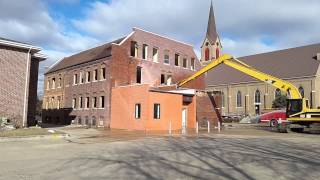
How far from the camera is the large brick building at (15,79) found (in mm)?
27578

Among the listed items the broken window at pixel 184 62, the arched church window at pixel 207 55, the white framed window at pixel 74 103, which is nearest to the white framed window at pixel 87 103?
the white framed window at pixel 74 103

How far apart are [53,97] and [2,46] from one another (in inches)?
1008

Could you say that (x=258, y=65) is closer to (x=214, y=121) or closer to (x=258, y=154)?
(x=214, y=121)

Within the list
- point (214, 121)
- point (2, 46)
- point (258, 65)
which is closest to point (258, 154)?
point (2, 46)

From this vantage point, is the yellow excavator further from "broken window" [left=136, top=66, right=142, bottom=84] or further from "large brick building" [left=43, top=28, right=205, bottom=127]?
"broken window" [left=136, top=66, right=142, bottom=84]

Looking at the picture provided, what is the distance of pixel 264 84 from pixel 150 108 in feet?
168

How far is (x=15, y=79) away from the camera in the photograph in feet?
92.4

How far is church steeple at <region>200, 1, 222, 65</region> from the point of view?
9925cm

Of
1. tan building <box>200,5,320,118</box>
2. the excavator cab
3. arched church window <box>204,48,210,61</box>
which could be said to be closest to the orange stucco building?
the excavator cab

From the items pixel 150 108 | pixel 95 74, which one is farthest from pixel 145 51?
pixel 150 108

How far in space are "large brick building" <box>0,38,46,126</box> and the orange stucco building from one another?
10207mm

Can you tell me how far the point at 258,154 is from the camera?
15.4 meters

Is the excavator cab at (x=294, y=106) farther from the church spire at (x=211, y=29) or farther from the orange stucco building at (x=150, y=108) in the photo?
the church spire at (x=211, y=29)

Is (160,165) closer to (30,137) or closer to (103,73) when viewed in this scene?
(30,137)
